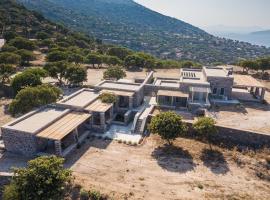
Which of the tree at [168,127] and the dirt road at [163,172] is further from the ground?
the tree at [168,127]

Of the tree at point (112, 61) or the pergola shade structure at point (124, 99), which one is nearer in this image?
the pergola shade structure at point (124, 99)

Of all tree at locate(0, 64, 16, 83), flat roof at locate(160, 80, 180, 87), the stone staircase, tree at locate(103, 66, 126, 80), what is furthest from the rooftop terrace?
tree at locate(0, 64, 16, 83)

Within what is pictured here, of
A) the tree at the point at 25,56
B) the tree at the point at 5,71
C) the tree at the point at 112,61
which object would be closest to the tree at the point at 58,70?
the tree at the point at 5,71

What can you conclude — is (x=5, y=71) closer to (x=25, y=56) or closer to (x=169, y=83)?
(x=25, y=56)

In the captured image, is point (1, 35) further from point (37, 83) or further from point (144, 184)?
point (144, 184)

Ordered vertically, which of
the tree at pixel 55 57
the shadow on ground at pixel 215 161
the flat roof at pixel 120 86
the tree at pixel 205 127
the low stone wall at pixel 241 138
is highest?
the tree at pixel 55 57

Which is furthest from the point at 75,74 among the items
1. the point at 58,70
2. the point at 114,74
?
the point at 114,74

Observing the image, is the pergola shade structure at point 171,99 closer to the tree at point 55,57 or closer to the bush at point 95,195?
the bush at point 95,195

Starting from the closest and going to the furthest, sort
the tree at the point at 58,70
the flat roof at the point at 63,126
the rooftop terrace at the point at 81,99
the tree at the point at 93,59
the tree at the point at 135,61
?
the flat roof at the point at 63,126 → the rooftop terrace at the point at 81,99 → the tree at the point at 58,70 → the tree at the point at 135,61 → the tree at the point at 93,59

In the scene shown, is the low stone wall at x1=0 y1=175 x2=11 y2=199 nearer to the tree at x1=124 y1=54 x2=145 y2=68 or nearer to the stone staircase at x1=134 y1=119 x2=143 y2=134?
the stone staircase at x1=134 y1=119 x2=143 y2=134
